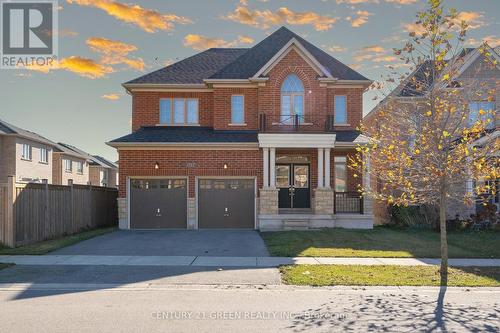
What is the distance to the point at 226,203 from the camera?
2094 centimetres

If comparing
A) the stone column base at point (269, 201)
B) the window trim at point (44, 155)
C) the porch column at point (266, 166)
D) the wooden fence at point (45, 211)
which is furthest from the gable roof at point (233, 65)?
the window trim at point (44, 155)

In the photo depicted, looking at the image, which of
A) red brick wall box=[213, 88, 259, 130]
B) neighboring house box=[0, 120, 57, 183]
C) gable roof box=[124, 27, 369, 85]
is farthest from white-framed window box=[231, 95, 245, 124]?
neighboring house box=[0, 120, 57, 183]

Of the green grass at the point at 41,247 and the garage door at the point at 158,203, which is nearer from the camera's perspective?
the green grass at the point at 41,247

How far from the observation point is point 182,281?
30.6ft

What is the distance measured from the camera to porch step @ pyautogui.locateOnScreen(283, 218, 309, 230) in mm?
19531

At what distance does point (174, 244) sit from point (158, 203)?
19.9 ft

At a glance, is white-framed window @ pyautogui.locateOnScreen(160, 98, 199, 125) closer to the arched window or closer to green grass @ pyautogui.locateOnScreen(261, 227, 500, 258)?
the arched window

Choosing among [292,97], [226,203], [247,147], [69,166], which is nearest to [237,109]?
[247,147]

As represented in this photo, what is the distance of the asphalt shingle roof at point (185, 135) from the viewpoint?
2053cm

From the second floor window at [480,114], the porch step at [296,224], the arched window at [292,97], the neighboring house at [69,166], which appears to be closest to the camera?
the second floor window at [480,114]

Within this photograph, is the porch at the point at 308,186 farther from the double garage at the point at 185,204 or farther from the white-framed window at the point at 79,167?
the white-framed window at the point at 79,167

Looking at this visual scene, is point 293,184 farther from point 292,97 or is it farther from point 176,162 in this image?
point 176,162

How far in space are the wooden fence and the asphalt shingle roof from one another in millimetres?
3432

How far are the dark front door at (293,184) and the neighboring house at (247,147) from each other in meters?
0.05
